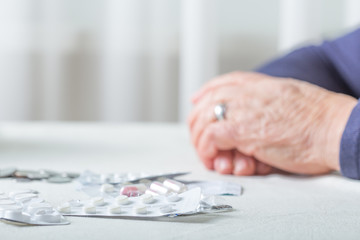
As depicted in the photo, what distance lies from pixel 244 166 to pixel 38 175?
0.26 metres

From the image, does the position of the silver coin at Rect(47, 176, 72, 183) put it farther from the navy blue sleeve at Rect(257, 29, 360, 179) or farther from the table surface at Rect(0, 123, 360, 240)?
the navy blue sleeve at Rect(257, 29, 360, 179)

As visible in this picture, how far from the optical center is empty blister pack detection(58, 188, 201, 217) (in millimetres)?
402

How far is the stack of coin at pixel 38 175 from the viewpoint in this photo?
1.88ft

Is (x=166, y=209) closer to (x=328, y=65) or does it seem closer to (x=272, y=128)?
(x=272, y=128)

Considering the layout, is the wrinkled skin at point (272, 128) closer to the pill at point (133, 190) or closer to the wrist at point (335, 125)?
the wrist at point (335, 125)

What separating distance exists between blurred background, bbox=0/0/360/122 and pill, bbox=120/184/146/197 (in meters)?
0.98

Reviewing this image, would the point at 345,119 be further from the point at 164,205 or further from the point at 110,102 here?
the point at 110,102

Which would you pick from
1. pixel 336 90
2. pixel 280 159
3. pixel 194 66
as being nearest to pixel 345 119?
pixel 280 159

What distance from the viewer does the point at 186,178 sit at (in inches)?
24.5

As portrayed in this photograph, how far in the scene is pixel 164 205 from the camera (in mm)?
420

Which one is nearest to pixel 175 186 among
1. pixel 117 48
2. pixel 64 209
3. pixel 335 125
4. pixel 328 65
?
pixel 64 209

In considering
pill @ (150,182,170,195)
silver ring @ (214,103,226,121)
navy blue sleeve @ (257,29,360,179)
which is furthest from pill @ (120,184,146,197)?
navy blue sleeve @ (257,29,360,179)

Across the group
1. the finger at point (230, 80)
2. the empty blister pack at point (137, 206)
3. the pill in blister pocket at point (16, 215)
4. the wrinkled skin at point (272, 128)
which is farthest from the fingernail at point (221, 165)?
the pill in blister pocket at point (16, 215)

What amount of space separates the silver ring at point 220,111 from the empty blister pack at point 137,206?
0.85 feet
